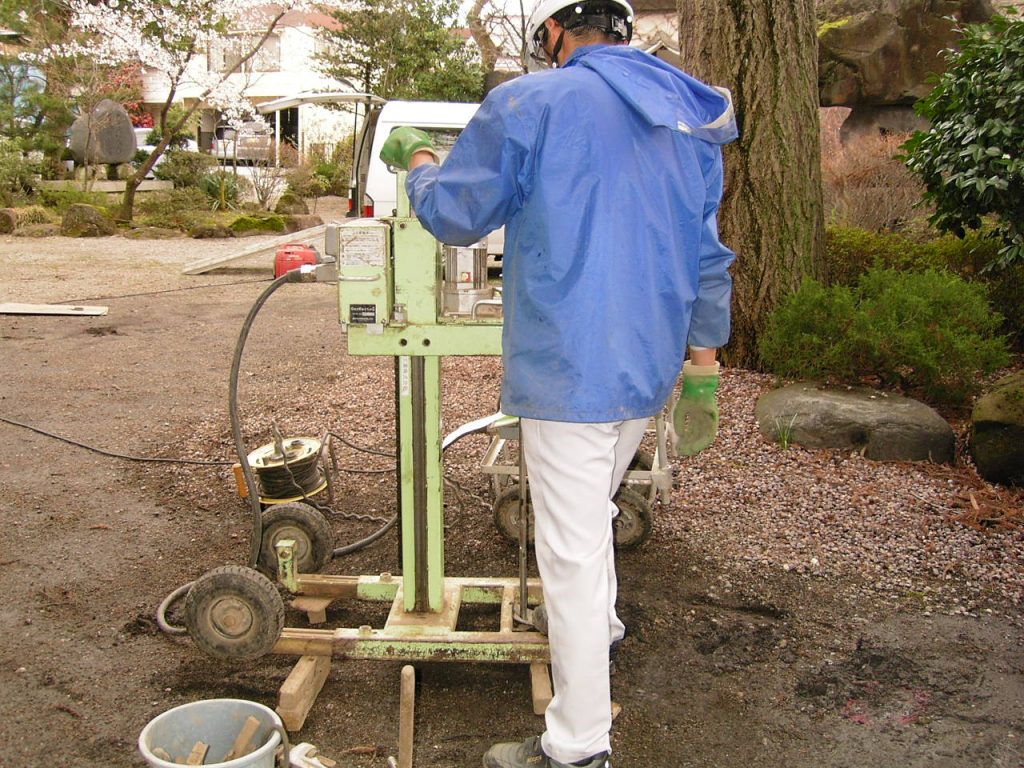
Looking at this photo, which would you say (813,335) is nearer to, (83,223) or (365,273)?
(365,273)

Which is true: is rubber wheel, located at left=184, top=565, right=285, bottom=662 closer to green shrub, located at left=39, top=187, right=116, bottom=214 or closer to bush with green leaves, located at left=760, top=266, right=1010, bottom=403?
bush with green leaves, located at left=760, top=266, right=1010, bottom=403

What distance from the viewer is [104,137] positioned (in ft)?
62.8

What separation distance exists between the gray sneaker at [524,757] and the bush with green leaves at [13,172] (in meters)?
17.0

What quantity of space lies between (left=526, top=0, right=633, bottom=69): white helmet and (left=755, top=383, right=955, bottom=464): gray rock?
300cm

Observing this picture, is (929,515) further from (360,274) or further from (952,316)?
(360,274)

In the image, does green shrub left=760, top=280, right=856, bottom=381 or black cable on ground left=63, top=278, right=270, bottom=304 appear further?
black cable on ground left=63, top=278, right=270, bottom=304

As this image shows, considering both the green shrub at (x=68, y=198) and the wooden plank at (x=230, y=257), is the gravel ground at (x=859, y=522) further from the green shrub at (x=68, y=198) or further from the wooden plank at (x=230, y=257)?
the green shrub at (x=68, y=198)

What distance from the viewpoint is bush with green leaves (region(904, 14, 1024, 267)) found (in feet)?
16.8

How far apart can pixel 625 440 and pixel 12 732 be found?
1865 mm

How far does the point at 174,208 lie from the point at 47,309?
9162 millimetres

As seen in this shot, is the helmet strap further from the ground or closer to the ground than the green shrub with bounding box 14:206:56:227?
further from the ground

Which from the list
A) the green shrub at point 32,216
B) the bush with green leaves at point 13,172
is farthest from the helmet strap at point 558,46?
the bush with green leaves at point 13,172

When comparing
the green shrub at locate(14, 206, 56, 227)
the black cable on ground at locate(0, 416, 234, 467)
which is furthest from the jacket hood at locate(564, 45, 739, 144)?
the green shrub at locate(14, 206, 56, 227)

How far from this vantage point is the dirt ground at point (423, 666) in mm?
2648
